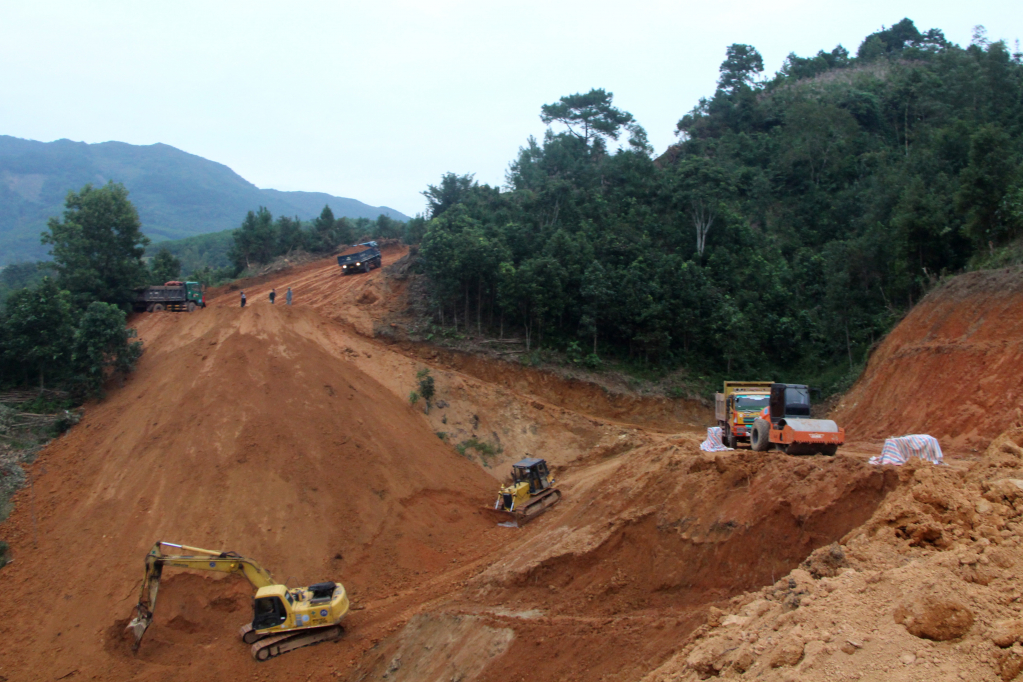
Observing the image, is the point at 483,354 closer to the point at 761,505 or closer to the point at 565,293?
the point at 565,293

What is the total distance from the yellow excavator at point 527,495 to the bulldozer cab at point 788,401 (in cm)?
720

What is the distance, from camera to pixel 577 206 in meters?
34.0

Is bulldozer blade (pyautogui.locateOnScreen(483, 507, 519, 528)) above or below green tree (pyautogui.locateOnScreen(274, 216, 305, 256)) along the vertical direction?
below

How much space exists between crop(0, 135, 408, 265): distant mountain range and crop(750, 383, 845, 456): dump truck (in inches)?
4359

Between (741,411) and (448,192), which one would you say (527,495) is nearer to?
(741,411)

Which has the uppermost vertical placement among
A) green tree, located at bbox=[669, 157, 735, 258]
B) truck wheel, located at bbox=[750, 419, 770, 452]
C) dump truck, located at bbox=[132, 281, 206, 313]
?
green tree, located at bbox=[669, 157, 735, 258]

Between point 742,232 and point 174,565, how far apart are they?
1153 inches

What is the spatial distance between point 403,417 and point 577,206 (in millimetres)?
16449

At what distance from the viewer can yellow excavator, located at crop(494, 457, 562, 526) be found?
1873cm

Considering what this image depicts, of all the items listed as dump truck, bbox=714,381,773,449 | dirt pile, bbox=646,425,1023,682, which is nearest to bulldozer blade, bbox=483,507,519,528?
dump truck, bbox=714,381,773,449

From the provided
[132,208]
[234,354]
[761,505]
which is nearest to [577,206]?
[234,354]

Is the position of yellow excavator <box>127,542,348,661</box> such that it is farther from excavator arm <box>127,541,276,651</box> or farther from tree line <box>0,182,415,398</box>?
tree line <box>0,182,415,398</box>

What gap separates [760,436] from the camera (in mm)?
14859

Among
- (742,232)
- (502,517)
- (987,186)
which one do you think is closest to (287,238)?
(742,232)
